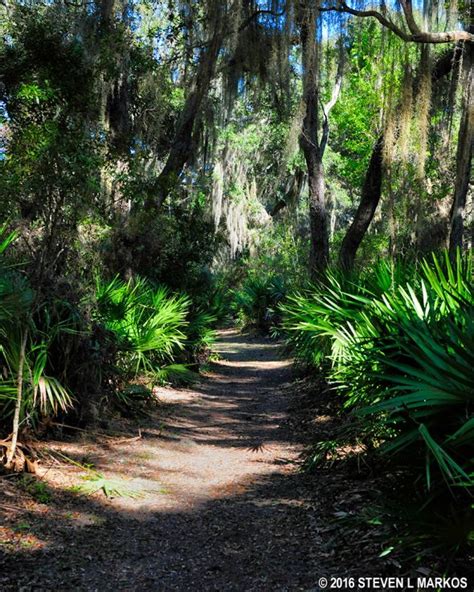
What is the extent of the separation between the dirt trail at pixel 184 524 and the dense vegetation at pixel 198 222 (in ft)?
2.15

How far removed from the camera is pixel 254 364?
637 inches

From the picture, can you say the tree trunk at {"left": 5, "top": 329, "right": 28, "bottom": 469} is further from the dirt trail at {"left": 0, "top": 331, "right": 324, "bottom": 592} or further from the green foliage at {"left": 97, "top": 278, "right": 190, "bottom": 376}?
the green foliage at {"left": 97, "top": 278, "right": 190, "bottom": 376}

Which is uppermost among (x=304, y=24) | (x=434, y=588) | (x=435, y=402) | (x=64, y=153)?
(x=304, y=24)

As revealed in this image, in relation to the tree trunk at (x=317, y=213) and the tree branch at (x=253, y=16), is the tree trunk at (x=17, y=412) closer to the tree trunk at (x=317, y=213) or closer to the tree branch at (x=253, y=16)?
the tree trunk at (x=317, y=213)

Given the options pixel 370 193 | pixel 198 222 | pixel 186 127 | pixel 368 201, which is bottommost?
pixel 198 222

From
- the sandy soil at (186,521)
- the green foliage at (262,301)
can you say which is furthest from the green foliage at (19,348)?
the green foliage at (262,301)

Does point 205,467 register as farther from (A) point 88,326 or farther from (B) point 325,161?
(B) point 325,161

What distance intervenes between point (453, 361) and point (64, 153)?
4.78m

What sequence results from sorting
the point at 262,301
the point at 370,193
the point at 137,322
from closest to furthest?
the point at 137,322 < the point at 370,193 < the point at 262,301

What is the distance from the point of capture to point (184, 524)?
4.51m

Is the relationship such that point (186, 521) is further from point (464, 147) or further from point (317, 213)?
point (317, 213)

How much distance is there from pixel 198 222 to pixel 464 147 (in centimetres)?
612

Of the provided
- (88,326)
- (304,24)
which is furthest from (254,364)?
(88,326)

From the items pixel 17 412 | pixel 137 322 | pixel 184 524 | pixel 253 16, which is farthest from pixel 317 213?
pixel 184 524
